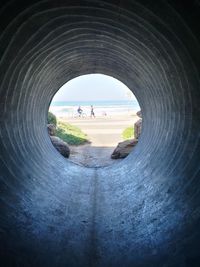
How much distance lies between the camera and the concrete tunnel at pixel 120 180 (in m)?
4.23

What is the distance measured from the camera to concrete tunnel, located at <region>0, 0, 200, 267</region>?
4230mm

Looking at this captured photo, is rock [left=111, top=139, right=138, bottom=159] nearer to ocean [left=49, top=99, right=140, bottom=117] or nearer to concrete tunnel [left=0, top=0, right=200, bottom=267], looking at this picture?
concrete tunnel [left=0, top=0, right=200, bottom=267]

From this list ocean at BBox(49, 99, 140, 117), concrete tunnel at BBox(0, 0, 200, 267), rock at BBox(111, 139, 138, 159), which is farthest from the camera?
ocean at BBox(49, 99, 140, 117)

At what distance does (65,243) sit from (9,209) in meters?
0.80

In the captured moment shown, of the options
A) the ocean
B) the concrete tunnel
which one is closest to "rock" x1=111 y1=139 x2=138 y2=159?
the concrete tunnel

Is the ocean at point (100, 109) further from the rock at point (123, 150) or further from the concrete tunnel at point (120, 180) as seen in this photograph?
the concrete tunnel at point (120, 180)

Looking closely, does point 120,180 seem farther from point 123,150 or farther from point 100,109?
point 100,109

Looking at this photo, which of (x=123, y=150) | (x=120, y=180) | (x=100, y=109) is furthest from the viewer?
(x=100, y=109)

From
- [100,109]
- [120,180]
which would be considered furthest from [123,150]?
[100,109]

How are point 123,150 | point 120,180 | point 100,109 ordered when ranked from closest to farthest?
point 120,180, point 123,150, point 100,109

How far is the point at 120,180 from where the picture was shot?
7.94 m

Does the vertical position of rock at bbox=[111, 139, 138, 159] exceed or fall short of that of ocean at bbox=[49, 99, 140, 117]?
it falls short

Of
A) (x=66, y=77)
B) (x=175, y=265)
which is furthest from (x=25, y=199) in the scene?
(x=66, y=77)

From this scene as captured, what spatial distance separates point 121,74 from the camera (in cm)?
949
